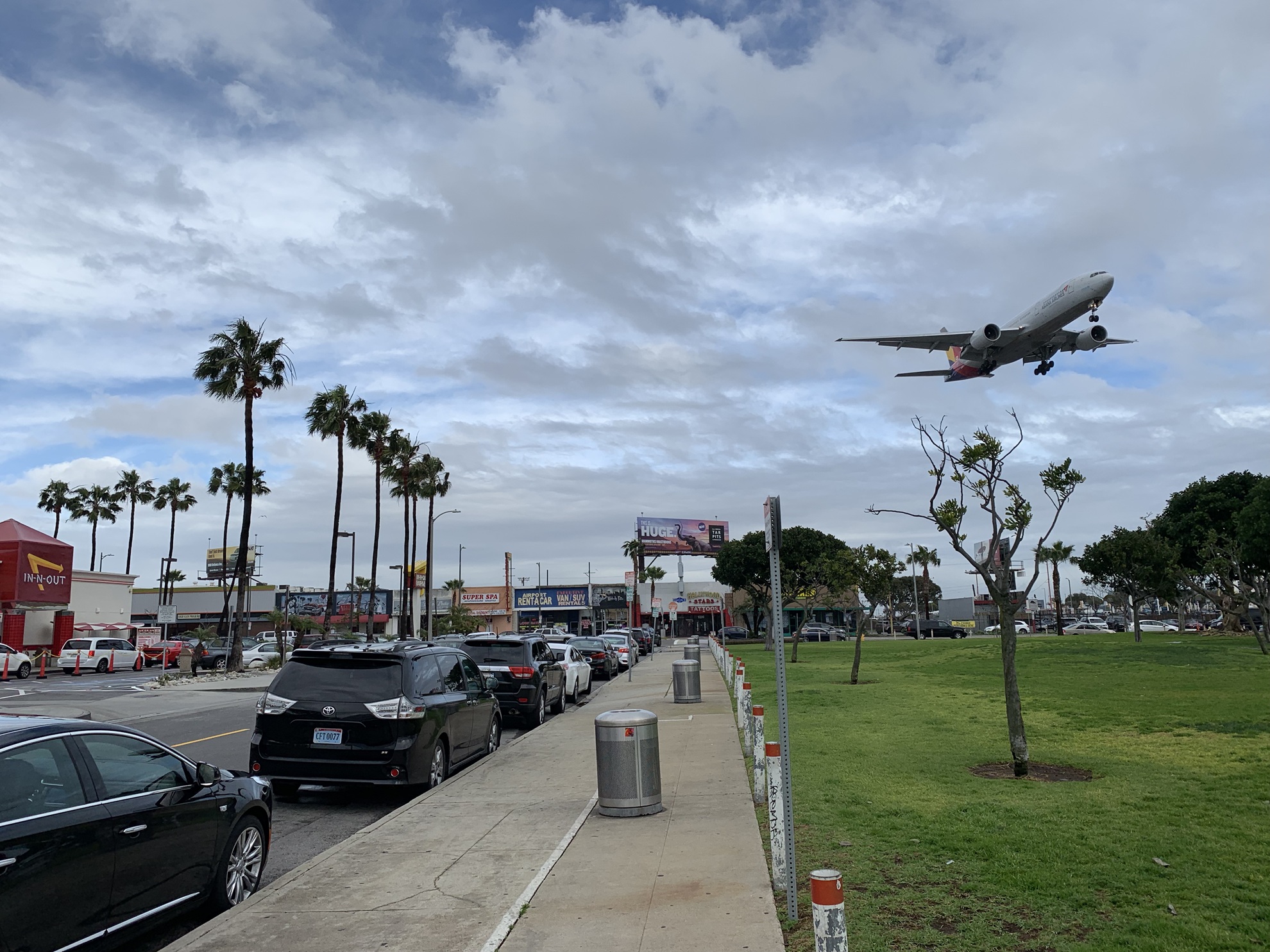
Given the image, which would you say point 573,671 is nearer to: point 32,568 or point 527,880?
point 527,880

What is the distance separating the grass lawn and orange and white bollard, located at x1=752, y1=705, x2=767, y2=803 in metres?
0.41

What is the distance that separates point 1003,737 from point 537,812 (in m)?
7.37

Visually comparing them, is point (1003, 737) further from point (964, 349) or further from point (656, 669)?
point (656, 669)

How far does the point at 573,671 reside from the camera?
22328 millimetres

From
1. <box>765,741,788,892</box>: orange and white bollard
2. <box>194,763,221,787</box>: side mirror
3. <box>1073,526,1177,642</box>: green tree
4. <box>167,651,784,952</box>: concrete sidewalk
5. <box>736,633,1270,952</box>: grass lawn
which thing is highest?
<box>1073,526,1177,642</box>: green tree

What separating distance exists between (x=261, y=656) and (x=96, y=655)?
21.9ft

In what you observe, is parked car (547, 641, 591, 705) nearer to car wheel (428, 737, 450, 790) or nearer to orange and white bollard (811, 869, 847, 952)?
car wheel (428, 737, 450, 790)

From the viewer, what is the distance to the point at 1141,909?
18.8 ft

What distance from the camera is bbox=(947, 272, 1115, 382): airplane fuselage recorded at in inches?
997

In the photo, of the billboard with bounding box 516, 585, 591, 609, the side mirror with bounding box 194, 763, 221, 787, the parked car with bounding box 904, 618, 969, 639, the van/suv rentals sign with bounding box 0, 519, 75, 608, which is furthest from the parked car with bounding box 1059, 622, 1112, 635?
the side mirror with bounding box 194, 763, 221, 787

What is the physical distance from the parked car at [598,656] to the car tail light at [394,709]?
2136cm

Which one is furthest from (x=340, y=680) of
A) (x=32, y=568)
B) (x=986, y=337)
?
(x=32, y=568)

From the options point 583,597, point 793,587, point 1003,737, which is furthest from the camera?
point 583,597

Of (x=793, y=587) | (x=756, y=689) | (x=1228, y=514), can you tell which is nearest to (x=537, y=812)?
(x=756, y=689)
